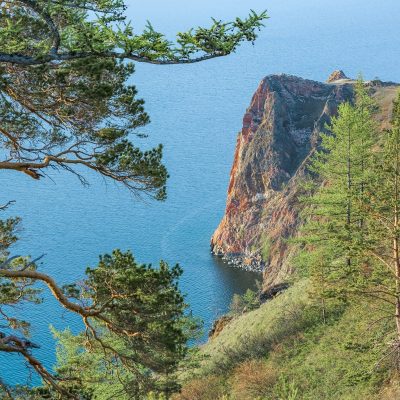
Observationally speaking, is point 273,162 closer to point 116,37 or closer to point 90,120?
point 90,120

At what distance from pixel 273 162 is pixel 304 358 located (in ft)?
250

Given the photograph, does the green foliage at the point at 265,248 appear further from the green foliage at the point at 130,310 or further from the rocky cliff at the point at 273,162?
the green foliage at the point at 130,310

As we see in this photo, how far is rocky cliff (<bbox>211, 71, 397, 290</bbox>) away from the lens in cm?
8656

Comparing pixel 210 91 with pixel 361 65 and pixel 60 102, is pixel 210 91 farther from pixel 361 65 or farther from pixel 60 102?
pixel 60 102

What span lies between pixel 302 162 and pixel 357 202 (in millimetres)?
80535

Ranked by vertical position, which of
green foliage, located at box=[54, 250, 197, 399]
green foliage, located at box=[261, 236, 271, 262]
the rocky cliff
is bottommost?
green foliage, located at box=[54, 250, 197, 399]

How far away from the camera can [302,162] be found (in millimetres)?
96188

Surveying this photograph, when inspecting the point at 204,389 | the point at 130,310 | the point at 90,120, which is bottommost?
the point at 130,310

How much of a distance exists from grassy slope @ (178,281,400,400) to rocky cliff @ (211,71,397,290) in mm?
55184

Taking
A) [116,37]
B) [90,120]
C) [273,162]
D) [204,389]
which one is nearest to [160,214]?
[273,162]

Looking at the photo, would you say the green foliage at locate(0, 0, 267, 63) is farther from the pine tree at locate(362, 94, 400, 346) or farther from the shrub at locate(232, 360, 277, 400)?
the shrub at locate(232, 360, 277, 400)

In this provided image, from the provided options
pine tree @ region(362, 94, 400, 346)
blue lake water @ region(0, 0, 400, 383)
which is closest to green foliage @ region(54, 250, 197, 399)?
pine tree @ region(362, 94, 400, 346)

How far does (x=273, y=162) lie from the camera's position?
97.7 meters

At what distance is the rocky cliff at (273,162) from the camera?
284ft
